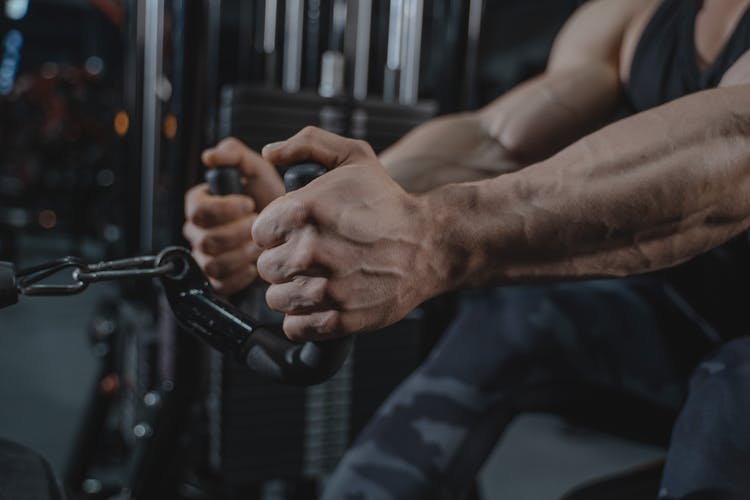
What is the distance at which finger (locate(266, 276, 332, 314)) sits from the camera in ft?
1.40

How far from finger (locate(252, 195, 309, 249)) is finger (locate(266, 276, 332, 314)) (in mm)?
28

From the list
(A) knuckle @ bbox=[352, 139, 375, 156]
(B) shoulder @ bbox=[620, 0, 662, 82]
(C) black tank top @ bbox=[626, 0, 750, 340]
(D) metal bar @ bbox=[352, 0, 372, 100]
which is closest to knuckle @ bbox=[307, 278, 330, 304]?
(A) knuckle @ bbox=[352, 139, 375, 156]

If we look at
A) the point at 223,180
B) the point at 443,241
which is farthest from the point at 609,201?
the point at 223,180

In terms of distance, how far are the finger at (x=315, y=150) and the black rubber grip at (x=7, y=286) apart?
0.18m

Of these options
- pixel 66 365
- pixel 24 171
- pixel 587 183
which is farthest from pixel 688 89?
pixel 24 171

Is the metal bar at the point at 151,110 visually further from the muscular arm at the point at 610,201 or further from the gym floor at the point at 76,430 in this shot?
the muscular arm at the point at 610,201

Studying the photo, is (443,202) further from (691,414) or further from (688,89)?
(688,89)

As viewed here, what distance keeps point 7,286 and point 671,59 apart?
0.79 meters

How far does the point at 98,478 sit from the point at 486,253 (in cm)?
129

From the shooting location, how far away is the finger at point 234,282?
0.70 m

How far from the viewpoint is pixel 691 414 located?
0.62 meters

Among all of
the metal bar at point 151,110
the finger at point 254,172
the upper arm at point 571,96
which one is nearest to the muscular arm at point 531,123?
the upper arm at point 571,96

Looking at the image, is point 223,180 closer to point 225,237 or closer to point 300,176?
point 225,237

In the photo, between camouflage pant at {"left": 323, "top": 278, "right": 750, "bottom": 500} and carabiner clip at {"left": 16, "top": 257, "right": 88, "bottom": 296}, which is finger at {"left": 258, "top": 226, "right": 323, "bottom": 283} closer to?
carabiner clip at {"left": 16, "top": 257, "right": 88, "bottom": 296}
